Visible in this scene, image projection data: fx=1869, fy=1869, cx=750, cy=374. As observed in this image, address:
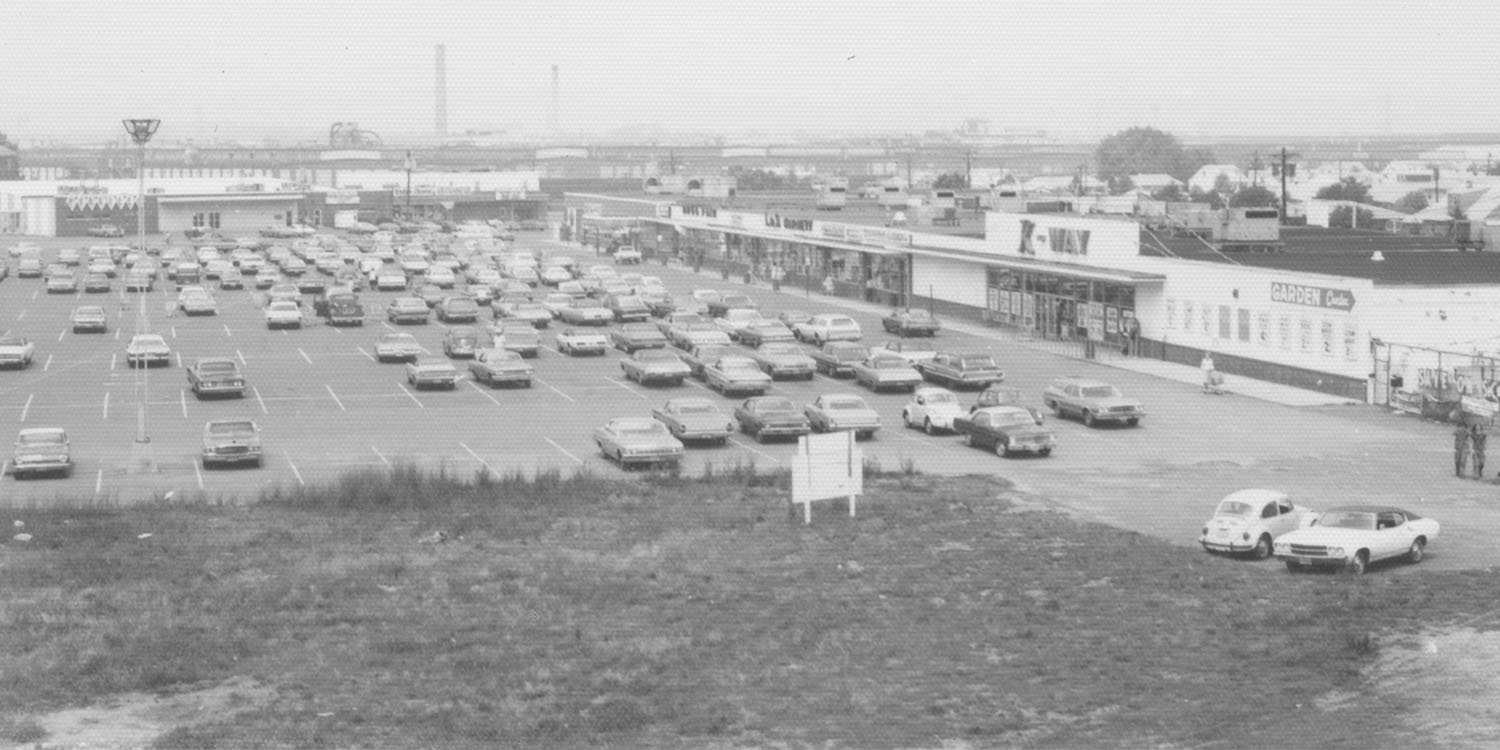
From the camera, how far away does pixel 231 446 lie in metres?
13.7

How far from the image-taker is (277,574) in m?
9.80

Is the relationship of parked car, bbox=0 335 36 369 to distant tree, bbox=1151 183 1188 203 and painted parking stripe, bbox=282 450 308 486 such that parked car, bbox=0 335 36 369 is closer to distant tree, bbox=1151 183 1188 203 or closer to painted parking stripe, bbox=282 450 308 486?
painted parking stripe, bbox=282 450 308 486

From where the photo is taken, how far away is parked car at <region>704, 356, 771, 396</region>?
17422mm

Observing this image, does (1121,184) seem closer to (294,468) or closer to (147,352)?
(147,352)

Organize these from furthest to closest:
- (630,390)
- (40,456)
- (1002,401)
→ (630,390) < (1002,401) < (40,456)

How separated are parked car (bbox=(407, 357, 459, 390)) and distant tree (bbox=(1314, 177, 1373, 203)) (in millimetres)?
39929

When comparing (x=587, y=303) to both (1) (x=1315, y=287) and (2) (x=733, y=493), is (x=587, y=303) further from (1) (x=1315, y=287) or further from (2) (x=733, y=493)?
(2) (x=733, y=493)

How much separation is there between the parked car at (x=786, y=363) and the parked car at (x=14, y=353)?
7.62m

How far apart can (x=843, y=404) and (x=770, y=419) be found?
2.24ft

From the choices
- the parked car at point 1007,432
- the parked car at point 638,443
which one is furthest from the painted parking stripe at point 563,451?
the parked car at point 1007,432

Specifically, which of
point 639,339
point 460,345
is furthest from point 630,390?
point 460,345

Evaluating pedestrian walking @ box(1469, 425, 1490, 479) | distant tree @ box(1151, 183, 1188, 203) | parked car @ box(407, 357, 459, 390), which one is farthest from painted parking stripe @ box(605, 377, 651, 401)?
distant tree @ box(1151, 183, 1188, 203)

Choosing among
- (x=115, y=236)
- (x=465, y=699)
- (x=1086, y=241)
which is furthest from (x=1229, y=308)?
(x=115, y=236)

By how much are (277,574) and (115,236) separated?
38.6 meters
